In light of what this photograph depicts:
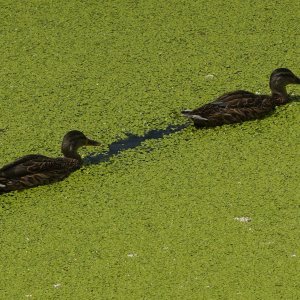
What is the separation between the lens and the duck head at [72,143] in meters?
8.37

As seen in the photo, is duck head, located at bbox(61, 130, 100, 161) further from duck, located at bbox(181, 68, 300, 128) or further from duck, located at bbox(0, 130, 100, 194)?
duck, located at bbox(181, 68, 300, 128)

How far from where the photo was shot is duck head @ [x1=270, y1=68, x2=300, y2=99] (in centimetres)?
901

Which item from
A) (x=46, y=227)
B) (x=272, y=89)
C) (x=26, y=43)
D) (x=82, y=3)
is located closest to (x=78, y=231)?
(x=46, y=227)

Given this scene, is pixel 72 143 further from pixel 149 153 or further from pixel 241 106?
pixel 241 106

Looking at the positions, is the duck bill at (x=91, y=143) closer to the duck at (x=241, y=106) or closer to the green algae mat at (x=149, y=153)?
the green algae mat at (x=149, y=153)

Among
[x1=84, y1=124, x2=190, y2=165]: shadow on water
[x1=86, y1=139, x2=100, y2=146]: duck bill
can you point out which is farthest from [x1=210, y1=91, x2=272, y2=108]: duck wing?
[x1=86, y1=139, x2=100, y2=146]: duck bill

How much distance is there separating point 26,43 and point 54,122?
163cm

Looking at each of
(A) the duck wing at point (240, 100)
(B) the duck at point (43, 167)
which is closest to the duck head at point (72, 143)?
(B) the duck at point (43, 167)

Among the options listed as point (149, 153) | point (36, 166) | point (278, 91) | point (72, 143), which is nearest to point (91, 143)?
point (72, 143)

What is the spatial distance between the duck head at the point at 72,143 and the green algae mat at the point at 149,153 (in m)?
0.16

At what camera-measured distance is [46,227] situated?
298 inches

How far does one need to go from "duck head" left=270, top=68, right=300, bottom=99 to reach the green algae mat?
183 millimetres

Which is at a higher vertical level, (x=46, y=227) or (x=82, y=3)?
(x=82, y=3)

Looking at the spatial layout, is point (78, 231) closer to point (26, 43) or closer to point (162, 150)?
point (162, 150)
